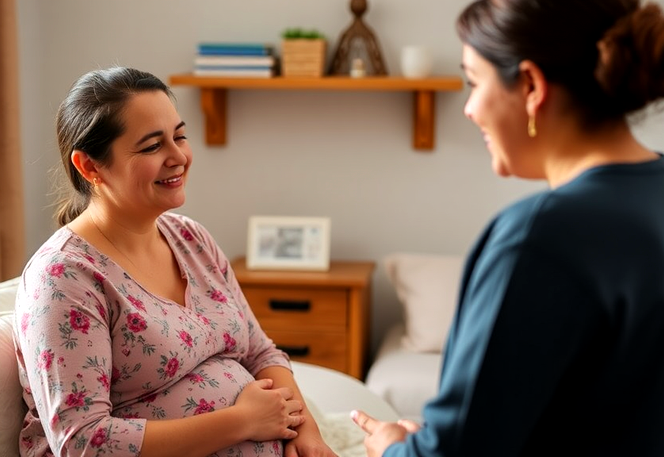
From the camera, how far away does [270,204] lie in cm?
380

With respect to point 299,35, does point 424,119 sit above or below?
below

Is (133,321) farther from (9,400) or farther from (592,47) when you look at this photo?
(592,47)

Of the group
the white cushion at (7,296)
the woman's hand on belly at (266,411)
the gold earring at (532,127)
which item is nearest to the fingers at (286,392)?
the woman's hand on belly at (266,411)

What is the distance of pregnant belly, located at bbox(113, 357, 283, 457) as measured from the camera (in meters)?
1.75

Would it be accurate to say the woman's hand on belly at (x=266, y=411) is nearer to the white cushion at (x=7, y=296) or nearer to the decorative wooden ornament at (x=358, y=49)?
the white cushion at (x=7, y=296)

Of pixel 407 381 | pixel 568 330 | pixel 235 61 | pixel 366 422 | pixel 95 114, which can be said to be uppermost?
pixel 235 61

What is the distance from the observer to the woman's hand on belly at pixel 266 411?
1810mm

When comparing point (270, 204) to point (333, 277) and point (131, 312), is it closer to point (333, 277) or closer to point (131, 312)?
point (333, 277)

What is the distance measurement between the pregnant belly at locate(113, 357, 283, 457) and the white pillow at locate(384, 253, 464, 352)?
1578mm

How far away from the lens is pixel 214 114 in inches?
144

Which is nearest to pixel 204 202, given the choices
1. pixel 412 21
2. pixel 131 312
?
pixel 412 21

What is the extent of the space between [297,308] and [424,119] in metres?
0.84

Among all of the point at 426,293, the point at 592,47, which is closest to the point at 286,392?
the point at 592,47

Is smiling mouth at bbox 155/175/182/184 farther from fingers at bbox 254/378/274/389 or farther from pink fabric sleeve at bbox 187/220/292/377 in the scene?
fingers at bbox 254/378/274/389
